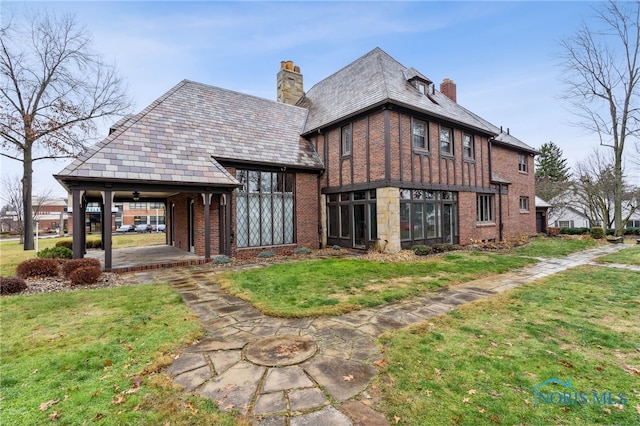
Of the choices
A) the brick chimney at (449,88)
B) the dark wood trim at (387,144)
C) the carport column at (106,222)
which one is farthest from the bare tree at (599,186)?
the carport column at (106,222)

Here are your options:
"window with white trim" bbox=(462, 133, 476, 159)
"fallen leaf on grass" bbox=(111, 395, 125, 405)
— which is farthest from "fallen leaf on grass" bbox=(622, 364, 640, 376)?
"window with white trim" bbox=(462, 133, 476, 159)

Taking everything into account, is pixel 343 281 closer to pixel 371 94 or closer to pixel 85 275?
pixel 85 275

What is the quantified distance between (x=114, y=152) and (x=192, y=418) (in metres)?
10.1

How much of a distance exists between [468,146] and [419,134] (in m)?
4.11

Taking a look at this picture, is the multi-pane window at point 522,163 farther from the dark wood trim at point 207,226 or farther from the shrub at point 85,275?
the shrub at point 85,275

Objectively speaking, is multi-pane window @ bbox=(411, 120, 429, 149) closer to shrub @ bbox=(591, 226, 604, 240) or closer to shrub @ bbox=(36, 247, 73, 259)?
shrub @ bbox=(36, 247, 73, 259)

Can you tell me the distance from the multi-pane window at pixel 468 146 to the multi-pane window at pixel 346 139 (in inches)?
247

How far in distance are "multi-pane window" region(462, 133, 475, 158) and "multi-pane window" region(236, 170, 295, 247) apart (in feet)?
30.1

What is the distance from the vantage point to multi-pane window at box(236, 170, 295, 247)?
12.1 metres

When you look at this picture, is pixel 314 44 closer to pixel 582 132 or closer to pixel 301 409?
pixel 301 409

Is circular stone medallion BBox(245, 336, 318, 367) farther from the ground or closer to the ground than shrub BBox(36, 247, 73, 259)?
closer to the ground

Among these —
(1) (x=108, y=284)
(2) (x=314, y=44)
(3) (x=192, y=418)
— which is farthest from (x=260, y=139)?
(3) (x=192, y=418)

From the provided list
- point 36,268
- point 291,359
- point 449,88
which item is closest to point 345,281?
point 291,359

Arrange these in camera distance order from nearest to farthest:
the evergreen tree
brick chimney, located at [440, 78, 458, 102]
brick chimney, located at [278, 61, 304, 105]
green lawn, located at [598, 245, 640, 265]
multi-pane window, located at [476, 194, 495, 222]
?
1. green lawn, located at [598, 245, 640, 265]
2. multi-pane window, located at [476, 194, 495, 222]
3. brick chimney, located at [278, 61, 304, 105]
4. brick chimney, located at [440, 78, 458, 102]
5. the evergreen tree
